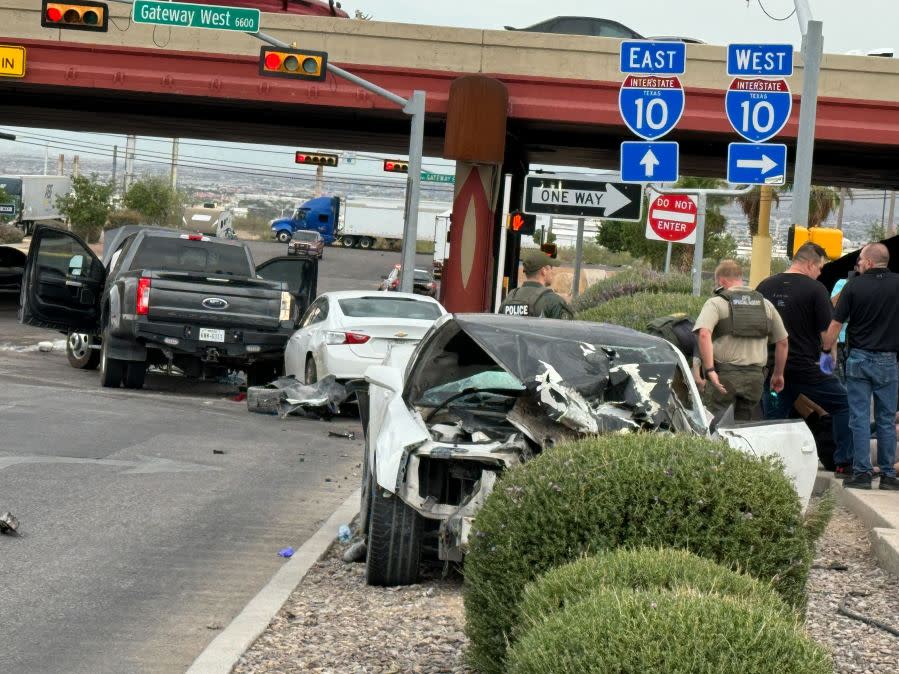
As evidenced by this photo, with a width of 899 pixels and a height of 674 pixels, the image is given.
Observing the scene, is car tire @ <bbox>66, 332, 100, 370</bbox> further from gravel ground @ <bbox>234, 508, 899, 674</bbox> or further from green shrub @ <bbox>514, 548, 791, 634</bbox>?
green shrub @ <bbox>514, 548, 791, 634</bbox>

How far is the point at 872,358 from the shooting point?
10.5 meters

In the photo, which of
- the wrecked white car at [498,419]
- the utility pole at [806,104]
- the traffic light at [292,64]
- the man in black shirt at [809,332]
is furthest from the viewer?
the traffic light at [292,64]

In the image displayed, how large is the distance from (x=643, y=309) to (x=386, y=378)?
23.2 feet

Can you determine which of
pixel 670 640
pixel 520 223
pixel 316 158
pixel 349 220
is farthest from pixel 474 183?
pixel 349 220

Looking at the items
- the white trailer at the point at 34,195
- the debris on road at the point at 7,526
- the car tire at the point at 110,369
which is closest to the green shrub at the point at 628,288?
the car tire at the point at 110,369

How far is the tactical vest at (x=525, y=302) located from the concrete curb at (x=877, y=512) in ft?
9.45

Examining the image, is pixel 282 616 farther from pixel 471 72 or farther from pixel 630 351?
pixel 471 72

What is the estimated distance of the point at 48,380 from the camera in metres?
18.5

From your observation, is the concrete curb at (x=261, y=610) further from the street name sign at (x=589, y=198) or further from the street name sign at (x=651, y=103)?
the street name sign at (x=589, y=198)

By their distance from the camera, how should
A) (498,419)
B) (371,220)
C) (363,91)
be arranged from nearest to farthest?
(498,419) → (363,91) → (371,220)

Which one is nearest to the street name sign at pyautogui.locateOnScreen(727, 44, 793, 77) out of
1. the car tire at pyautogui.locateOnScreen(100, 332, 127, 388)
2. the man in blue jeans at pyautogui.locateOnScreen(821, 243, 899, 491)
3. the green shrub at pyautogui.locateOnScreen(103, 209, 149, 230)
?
the man in blue jeans at pyautogui.locateOnScreen(821, 243, 899, 491)

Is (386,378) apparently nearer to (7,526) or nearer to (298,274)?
(7,526)

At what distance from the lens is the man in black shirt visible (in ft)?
36.2

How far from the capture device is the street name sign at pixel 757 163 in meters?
14.3
